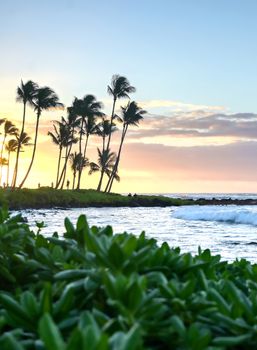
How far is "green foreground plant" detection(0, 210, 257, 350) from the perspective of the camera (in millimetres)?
1151

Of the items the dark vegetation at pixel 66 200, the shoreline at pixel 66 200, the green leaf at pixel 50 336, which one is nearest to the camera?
the green leaf at pixel 50 336

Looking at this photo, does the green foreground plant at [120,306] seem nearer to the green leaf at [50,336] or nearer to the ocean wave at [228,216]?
the green leaf at [50,336]

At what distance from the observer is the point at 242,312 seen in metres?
1.54

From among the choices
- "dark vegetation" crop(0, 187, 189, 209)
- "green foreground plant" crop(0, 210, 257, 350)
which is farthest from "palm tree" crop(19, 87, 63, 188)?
"green foreground plant" crop(0, 210, 257, 350)

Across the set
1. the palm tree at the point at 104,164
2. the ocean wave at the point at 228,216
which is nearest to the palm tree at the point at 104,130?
the palm tree at the point at 104,164

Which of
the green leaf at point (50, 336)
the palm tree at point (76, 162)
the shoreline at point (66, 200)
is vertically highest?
the palm tree at point (76, 162)

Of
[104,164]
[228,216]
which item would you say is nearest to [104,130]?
[104,164]

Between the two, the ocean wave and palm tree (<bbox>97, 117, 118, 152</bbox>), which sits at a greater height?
palm tree (<bbox>97, 117, 118, 152</bbox>)

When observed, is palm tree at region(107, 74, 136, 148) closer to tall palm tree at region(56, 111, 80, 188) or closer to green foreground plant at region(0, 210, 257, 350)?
tall palm tree at region(56, 111, 80, 188)

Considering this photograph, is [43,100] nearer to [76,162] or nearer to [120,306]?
[76,162]

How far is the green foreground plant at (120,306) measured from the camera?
1151 mm

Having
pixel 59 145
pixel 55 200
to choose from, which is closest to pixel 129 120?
pixel 59 145

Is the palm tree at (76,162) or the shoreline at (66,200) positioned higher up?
the palm tree at (76,162)

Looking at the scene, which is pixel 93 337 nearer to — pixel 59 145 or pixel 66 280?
pixel 66 280
